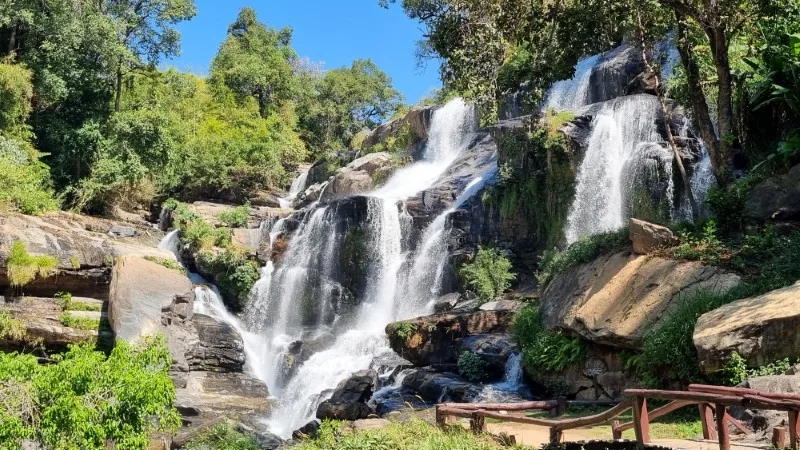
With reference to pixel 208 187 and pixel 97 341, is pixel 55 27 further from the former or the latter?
pixel 97 341

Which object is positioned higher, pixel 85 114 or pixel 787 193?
pixel 85 114

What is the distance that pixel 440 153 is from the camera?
34.3 meters

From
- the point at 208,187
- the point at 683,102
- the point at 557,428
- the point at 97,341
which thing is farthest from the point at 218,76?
the point at 557,428

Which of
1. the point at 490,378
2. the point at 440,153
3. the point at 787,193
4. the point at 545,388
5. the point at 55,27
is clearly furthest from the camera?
the point at 440,153

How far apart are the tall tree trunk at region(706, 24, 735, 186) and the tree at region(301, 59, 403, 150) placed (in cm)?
3542

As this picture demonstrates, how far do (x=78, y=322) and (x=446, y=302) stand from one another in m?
10.7

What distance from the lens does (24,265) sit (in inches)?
722

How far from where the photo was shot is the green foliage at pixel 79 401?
781cm

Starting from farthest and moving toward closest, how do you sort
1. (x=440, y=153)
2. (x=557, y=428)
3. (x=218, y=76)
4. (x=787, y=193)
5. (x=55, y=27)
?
(x=218, y=76) → (x=440, y=153) → (x=55, y=27) → (x=787, y=193) → (x=557, y=428)

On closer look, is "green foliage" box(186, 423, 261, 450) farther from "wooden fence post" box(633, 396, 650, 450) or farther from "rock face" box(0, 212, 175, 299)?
"rock face" box(0, 212, 175, 299)

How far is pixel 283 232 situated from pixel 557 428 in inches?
829

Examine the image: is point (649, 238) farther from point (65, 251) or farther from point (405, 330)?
point (65, 251)

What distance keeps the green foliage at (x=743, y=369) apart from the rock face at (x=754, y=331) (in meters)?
0.07

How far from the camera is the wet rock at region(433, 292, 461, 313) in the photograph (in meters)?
21.7
